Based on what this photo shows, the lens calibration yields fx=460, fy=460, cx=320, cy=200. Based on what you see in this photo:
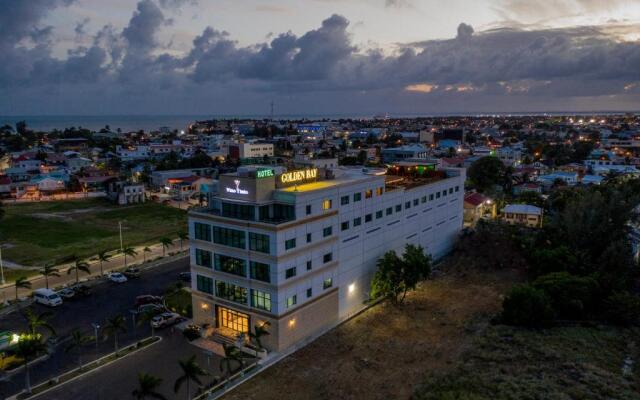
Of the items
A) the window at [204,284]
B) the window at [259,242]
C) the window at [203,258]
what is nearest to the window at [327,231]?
the window at [259,242]

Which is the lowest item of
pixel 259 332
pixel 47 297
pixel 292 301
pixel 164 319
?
pixel 164 319

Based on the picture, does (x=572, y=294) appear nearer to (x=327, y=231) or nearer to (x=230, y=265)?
(x=327, y=231)

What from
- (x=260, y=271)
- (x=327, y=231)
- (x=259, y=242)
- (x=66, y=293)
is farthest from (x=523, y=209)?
(x=66, y=293)

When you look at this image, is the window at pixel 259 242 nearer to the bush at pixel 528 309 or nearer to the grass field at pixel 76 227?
the bush at pixel 528 309

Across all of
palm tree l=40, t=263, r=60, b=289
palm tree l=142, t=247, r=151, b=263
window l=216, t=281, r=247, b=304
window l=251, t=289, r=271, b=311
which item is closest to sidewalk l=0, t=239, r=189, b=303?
palm tree l=142, t=247, r=151, b=263

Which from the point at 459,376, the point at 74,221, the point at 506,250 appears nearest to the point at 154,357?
the point at 459,376

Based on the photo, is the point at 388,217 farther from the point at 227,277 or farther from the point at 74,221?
the point at 74,221
